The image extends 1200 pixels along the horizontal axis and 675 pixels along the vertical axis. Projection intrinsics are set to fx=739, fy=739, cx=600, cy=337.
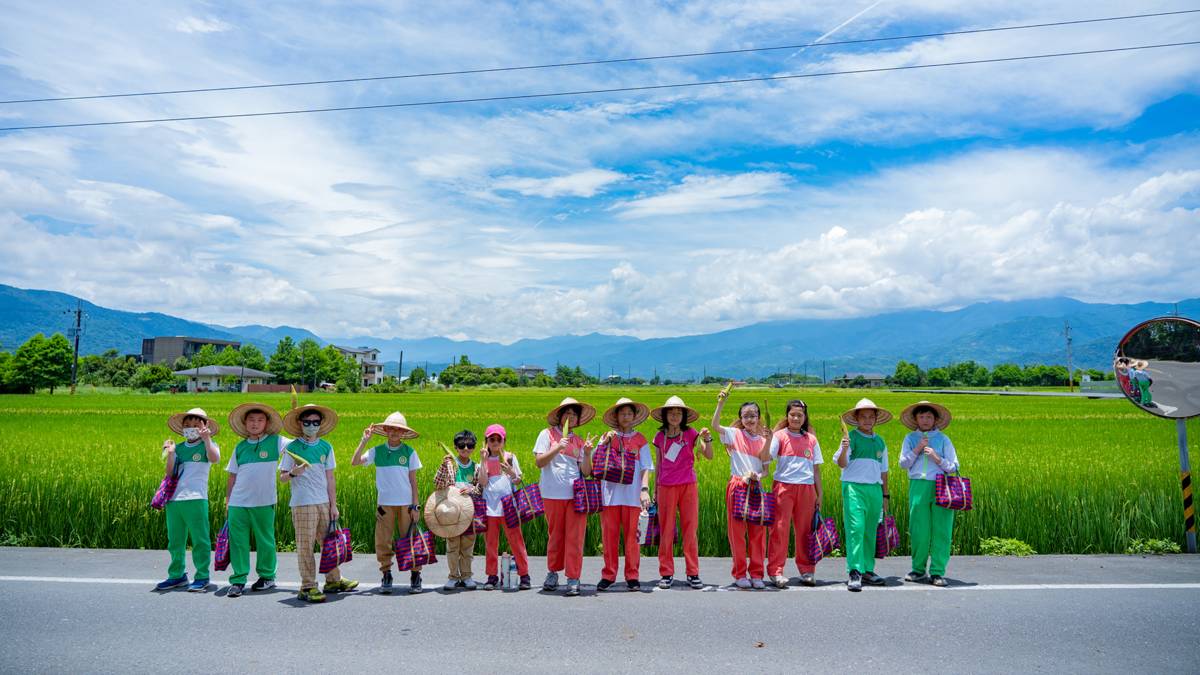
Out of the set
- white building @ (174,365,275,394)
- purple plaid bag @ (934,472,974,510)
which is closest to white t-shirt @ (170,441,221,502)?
purple plaid bag @ (934,472,974,510)

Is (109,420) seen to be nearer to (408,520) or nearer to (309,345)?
(408,520)

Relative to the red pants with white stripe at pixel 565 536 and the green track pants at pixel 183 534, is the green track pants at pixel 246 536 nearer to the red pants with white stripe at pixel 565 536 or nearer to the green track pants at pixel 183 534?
the green track pants at pixel 183 534

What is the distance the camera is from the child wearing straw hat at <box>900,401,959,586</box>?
8164mm

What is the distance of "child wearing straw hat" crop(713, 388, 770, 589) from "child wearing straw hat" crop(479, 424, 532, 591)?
2.31 metres

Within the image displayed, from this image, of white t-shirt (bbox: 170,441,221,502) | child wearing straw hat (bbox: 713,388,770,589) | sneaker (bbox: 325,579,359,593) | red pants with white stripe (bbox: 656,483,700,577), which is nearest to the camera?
sneaker (bbox: 325,579,359,593)

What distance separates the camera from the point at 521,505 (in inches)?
319

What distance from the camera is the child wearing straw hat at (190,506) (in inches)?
308

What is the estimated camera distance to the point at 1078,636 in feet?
20.6

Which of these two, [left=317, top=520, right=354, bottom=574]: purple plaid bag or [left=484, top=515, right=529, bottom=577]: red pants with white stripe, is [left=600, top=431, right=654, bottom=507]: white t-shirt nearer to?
[left=484, top=515, right=529, bottom=577]: red pants with white stripe

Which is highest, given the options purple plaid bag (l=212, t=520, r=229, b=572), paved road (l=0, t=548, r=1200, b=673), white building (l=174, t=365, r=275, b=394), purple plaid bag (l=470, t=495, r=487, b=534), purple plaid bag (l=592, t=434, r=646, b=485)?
white building (l=174, t=365, r=275, b=394)

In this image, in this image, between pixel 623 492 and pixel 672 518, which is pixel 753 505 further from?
pixel 623 492

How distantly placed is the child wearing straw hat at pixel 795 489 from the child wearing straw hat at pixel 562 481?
2060 millimetres

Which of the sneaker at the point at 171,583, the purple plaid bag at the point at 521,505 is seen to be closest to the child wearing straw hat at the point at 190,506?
the sneaker at the point at 171,583

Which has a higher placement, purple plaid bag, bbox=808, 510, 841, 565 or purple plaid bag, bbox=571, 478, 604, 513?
purple plaid bag, bbox=571, 478, 604, 513
